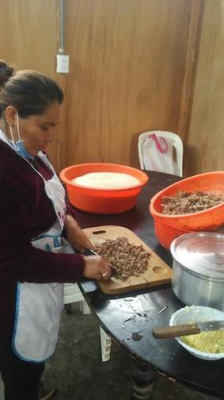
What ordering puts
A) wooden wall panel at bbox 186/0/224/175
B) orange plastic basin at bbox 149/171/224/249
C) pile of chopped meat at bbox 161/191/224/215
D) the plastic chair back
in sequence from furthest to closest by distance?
the plastic chair back < wooden wall panel at bbox 186/0/224/175 < pile of chopped meat at bbox 161/191/224/215 < orange plastic basin at bbox 149/171/224/249

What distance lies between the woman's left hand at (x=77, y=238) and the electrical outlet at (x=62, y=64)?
1785mm

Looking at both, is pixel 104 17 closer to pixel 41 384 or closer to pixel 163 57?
pixel 163 57

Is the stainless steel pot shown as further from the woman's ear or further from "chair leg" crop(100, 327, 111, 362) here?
"chair leg" crop(100, 327, 111, 362)

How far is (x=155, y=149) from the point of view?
2.99m

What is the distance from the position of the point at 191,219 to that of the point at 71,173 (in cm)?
72

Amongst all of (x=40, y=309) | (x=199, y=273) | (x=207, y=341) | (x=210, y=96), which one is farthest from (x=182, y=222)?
(x=210, y=96)

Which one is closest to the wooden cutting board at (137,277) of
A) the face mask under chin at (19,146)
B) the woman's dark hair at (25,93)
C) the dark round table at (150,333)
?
the dark round table at (150,333)

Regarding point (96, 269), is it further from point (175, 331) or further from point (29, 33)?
point (29, 33)

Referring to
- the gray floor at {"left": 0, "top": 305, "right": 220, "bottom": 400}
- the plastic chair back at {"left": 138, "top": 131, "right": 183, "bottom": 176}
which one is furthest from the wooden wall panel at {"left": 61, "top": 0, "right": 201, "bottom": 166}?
the gray floor at {"left": 0, "top": 305, "right": 220, "bottom": 400}

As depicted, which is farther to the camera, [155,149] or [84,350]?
[155,149]

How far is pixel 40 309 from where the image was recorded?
1.00 meters

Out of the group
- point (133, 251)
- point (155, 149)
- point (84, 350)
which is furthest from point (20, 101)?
point (155, 149)

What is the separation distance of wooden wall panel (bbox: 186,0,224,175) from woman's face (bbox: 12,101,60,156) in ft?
6.70

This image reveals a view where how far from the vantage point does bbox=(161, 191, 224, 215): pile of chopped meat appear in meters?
1.15
